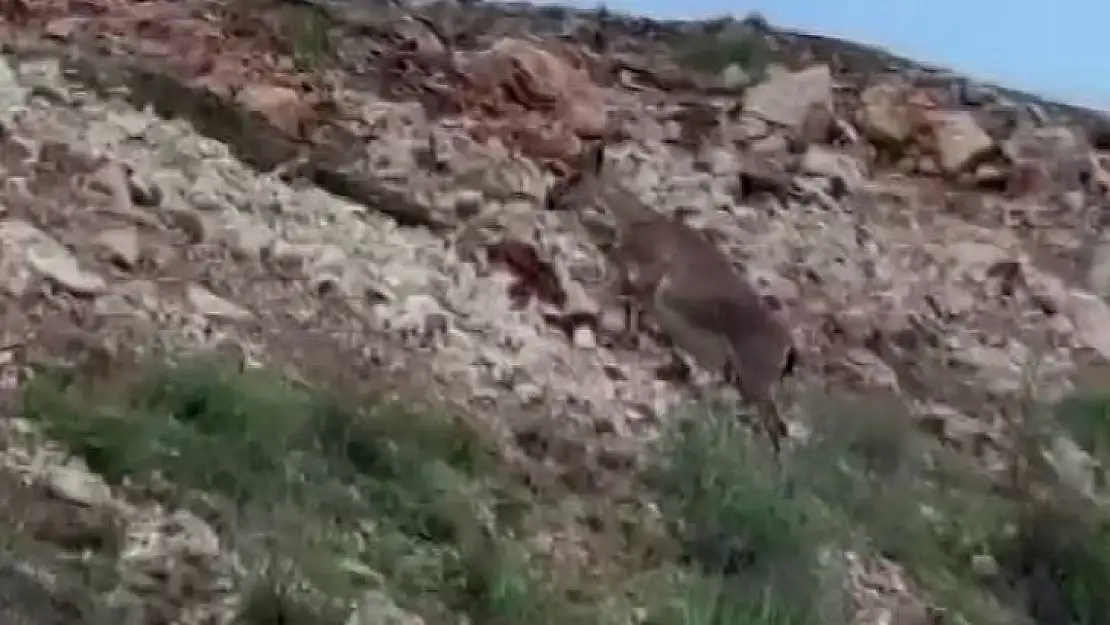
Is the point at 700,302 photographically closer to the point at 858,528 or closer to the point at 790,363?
the point at 790,363

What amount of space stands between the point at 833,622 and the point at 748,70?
241 centimetres

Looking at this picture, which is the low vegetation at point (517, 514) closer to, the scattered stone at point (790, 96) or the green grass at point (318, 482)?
the green grass at point (318, 482)

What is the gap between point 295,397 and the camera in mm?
3240

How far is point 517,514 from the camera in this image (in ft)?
10.5

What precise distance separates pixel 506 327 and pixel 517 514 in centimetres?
83

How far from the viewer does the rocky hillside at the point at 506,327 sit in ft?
9.54

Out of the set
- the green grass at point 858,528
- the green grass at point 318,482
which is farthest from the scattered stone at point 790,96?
the green grass at point 318,482

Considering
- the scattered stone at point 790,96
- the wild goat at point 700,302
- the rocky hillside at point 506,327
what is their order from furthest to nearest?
1. the scattered stone at point 790,96
2. the wild goat at point 700,302
3. the rocky hillside at point 506,327

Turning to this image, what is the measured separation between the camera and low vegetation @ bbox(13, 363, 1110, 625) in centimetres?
285

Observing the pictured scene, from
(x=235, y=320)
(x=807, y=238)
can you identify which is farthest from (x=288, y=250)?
(x=807, y=238)

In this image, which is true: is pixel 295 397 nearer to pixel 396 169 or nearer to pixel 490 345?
pixel 490 345

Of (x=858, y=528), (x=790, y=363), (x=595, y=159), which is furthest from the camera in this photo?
(x=595, y=159)

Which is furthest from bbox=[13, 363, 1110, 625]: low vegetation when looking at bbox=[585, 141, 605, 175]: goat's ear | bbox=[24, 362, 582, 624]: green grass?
bbox=[585, 141, 605, 175]: goat's ear

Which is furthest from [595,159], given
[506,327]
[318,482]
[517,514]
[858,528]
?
[318,482]
